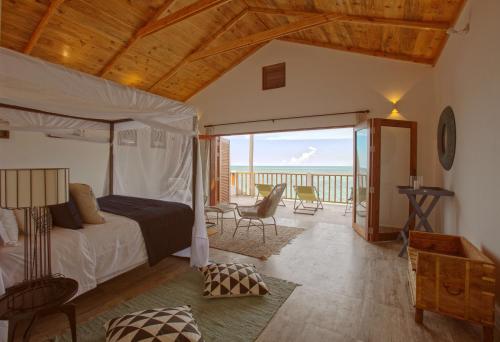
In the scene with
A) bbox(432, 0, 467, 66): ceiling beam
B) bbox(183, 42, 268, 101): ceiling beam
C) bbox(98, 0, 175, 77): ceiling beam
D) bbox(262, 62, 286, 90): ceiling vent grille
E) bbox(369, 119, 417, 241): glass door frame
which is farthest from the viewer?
bbox(183, 42, 268, 101): ceiling beam

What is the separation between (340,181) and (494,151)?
516 cm

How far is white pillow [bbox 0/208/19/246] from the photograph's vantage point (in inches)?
69.3

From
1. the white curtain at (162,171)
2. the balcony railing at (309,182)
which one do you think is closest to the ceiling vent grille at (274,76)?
the white curtain at (162,171)

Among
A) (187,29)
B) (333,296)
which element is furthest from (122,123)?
(333,296)

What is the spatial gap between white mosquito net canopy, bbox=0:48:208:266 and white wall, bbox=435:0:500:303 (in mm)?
2641

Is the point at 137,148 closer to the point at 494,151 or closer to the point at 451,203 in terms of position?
the point at 494,151

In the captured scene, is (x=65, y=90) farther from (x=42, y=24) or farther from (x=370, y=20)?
(x=370, y=20)

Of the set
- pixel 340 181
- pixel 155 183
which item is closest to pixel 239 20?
pixel 155 183

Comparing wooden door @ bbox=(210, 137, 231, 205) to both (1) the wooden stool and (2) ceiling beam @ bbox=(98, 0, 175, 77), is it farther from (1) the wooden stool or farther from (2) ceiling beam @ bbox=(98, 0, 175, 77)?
(1) the wooden stool

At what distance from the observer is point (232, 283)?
87.1 inches

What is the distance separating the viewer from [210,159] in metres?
6.29

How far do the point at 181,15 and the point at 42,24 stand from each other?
71.0 inches

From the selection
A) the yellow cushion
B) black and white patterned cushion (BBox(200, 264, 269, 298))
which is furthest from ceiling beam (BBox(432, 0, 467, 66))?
the yellow cushion

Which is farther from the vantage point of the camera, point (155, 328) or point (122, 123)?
point (122, 123)
